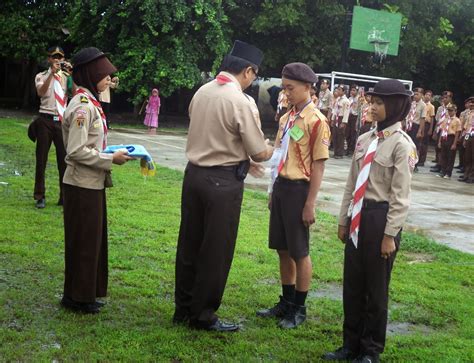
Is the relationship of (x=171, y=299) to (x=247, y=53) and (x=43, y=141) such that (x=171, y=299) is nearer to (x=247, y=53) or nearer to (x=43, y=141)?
(x=247, y=53)

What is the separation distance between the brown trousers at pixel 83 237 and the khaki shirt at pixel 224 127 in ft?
2.82

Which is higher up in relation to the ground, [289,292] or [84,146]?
[84,146]

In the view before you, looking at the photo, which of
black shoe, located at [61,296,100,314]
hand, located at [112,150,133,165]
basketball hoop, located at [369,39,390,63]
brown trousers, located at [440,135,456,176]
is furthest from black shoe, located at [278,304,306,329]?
basketball hoop, located at [369,39,390,63]

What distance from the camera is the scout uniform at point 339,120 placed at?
21234 mm

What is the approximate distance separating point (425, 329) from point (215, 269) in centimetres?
190

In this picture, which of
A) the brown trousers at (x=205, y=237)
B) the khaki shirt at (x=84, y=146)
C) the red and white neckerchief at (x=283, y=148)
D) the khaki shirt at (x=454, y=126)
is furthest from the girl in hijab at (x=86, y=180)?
the khaki shirt at (x=454, y=126)

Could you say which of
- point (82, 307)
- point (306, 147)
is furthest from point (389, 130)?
point (82, 307)

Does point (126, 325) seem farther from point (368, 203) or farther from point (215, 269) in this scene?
point (368, 203)

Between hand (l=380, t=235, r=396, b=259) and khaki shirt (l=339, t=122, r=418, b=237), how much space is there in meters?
0.05

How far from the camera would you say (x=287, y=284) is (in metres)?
5.43

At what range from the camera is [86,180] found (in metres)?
5.00

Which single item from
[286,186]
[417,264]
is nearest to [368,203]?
[286,186]

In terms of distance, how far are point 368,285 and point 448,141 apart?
14807 millimetres

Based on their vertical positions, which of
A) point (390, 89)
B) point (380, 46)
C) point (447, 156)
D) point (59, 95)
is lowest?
point (447, 156)
